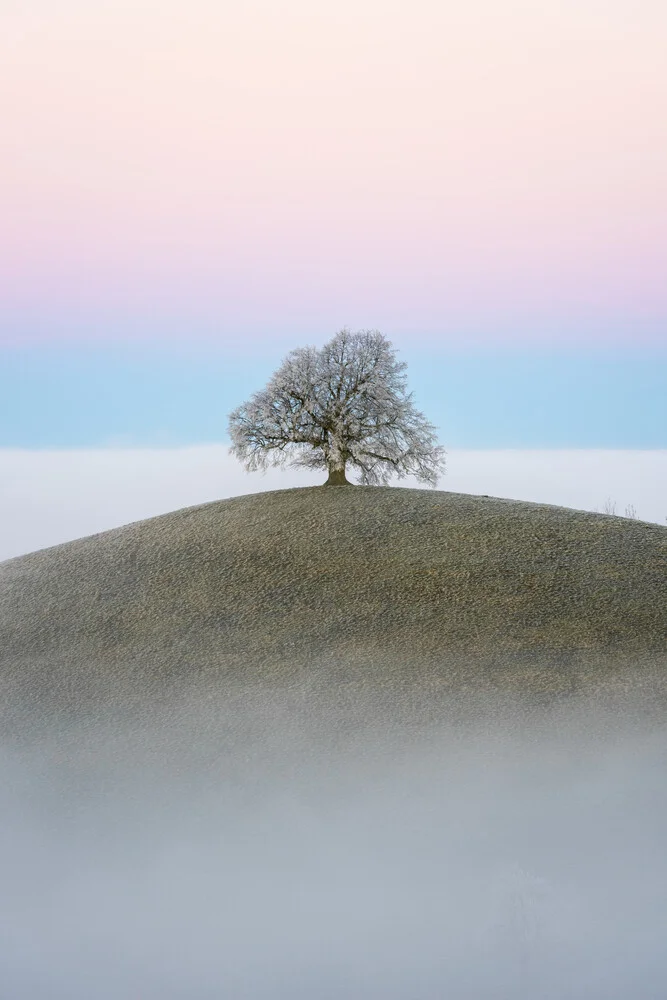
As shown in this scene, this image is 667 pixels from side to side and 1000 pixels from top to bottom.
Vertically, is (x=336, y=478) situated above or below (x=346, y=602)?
above

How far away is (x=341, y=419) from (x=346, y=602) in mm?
6992

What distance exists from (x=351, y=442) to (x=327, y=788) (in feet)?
41.3

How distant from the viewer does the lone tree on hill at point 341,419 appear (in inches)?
1055

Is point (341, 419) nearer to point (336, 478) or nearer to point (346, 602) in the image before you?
point (336, 478)

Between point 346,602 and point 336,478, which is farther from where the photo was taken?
point 336,478

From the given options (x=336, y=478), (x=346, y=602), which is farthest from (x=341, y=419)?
(x=346, y=602)

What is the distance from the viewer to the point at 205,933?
1349cm

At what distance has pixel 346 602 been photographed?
2108 cm

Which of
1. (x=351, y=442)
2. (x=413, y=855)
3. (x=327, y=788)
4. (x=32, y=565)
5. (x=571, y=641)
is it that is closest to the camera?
(x=413, y=855)

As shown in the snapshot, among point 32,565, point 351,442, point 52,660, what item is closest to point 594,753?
point 52,660

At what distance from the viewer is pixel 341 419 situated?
2667cm

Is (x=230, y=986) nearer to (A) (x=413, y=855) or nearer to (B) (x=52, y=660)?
(A) (x=413, y=855)

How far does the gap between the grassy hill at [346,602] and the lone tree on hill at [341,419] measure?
109 cm

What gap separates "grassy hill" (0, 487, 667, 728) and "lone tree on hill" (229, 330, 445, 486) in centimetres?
109
